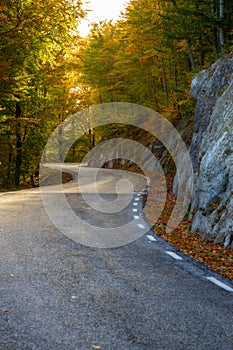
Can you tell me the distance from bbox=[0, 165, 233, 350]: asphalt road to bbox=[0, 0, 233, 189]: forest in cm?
1105

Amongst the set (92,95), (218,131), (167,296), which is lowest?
(167,296)

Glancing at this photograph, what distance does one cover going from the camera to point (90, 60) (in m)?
43.6

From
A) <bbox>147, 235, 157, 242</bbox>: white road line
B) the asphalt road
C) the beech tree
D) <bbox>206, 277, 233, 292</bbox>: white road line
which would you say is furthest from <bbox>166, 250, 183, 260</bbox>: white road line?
the beech tree

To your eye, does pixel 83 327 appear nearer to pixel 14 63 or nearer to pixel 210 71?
pixel 210 71

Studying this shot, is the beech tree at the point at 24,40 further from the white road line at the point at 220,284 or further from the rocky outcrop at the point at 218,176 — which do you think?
the white road line at the point at 220,284

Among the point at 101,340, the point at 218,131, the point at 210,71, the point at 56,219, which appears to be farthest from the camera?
the point at 210,71

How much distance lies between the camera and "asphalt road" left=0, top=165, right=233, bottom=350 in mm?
4254

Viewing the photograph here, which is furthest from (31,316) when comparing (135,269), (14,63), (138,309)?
(14,63)

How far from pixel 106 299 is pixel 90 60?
1623 inches

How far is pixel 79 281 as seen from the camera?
623 cm

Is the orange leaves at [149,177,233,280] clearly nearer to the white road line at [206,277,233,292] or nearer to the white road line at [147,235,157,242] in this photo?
the white road line at [147,235,157,242]

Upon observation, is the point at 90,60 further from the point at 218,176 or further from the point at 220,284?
the point at 220,284

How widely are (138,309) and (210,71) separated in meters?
14.3

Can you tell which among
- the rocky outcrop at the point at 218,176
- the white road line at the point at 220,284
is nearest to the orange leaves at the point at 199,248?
the rocky outcrop at the point at 218,176
